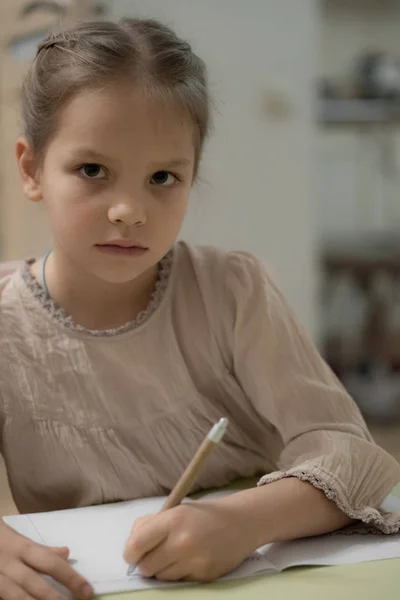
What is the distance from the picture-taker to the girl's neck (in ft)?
3.35

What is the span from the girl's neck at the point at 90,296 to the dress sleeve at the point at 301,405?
114 mm

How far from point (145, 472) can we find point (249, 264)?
0.25 metres

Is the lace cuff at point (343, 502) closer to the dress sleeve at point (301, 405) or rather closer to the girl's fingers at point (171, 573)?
the dress sleeve at point (301, 405)

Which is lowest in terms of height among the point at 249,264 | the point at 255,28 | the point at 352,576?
the point at 352,576

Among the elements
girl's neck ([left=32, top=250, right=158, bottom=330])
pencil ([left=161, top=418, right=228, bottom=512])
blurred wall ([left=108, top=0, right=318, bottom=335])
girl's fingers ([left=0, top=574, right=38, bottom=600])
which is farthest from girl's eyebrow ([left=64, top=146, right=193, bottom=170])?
blurred wall ([left=108, top=0, right=318, bottom=335])

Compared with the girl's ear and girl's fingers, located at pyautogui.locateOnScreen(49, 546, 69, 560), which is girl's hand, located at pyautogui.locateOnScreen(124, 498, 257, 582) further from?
the girl's ear

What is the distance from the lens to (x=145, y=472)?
3.25ft

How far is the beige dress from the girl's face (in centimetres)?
11

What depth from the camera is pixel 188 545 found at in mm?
747

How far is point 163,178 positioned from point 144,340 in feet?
0.63

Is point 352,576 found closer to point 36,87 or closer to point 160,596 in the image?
point 160,596

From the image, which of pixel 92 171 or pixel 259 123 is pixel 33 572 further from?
pixel 259 123

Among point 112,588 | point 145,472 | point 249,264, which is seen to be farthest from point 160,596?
point 249,264

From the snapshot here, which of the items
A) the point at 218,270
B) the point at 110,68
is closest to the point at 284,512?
the point at 218,270
